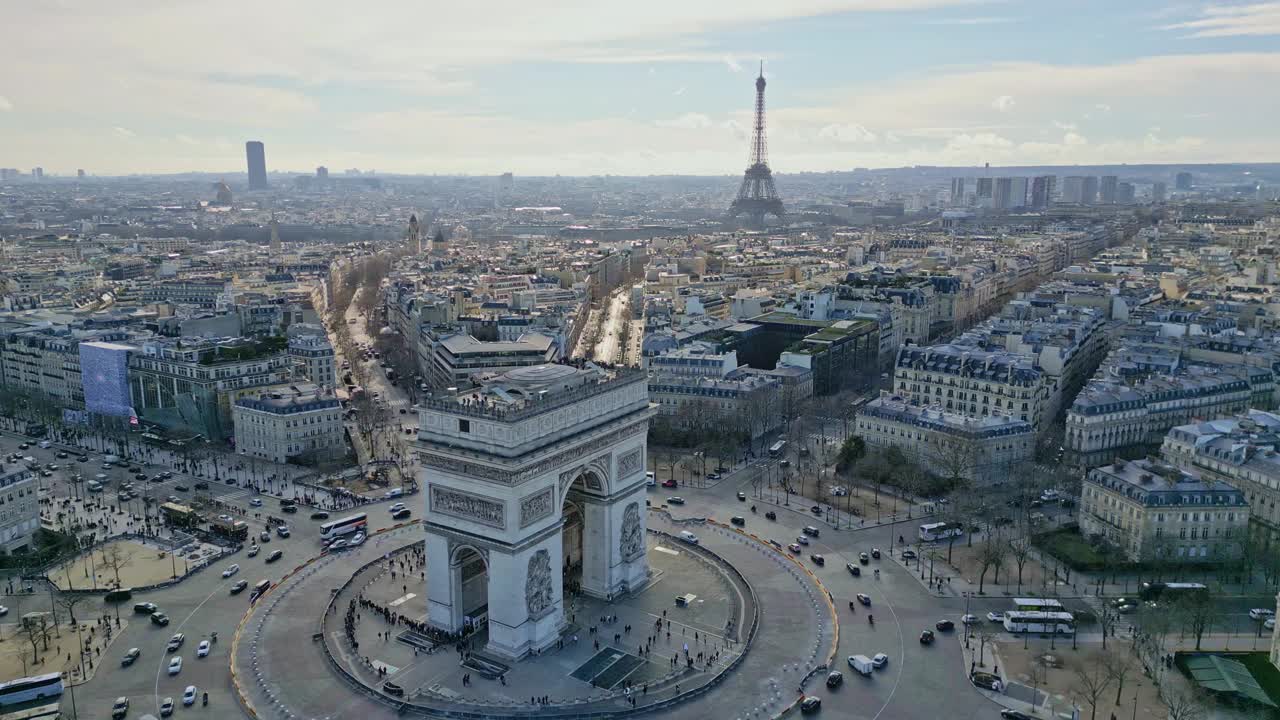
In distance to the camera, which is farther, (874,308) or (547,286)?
(547,286)

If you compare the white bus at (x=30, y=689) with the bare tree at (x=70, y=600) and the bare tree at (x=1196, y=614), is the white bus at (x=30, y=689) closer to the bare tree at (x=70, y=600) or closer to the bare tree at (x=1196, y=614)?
the bare tree at (x=70, y=600)

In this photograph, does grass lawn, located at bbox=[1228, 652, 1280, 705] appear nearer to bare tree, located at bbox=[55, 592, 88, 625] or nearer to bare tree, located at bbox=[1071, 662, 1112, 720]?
bare tree, located at bbox=[1071, 662, 1112, 720]

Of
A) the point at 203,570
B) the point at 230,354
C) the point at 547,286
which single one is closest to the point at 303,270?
the point at 547,286

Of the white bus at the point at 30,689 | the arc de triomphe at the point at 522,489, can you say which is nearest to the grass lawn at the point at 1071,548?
the arc de triomphe at the point at 522,489

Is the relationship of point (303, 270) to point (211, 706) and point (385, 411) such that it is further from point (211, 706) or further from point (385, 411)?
point (211, 706)

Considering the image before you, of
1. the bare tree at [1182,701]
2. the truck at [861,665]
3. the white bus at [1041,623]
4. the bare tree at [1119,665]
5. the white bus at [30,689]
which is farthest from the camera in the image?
the white bus at [1041,623]

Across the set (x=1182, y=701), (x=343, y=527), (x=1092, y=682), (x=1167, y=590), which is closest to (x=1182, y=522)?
(x=1167, y=590)
